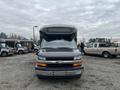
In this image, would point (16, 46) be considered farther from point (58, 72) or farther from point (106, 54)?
point (58, 72)

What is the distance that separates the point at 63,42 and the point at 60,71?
204cm

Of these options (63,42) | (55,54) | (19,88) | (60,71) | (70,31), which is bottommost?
(19,88)

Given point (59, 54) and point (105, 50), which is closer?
point (59, 54)

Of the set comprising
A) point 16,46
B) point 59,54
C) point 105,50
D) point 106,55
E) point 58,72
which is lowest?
point 106,55

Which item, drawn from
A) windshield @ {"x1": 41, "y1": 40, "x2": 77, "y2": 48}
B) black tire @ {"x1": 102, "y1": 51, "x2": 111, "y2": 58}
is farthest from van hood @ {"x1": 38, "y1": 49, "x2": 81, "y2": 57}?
black tire @ {"x1": 102, "y1": 51, "x2": 111, "y2": 58}

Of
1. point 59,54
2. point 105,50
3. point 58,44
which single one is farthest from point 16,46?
point 59,54

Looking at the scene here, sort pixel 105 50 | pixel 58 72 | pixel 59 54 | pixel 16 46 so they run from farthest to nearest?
pixel 16 46 < pixel 105 50 < pixel 59 54 < pixel 58 72

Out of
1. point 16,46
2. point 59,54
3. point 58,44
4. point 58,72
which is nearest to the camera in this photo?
point 58,72

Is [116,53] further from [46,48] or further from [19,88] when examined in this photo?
[19,88]

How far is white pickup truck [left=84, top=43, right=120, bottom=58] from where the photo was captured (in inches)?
676

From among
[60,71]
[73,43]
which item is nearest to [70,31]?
[73,43]

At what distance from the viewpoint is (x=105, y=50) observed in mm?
17891

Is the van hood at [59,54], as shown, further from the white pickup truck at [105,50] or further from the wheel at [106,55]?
the wheel at [106,55]

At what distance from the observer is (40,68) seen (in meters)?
6.29
